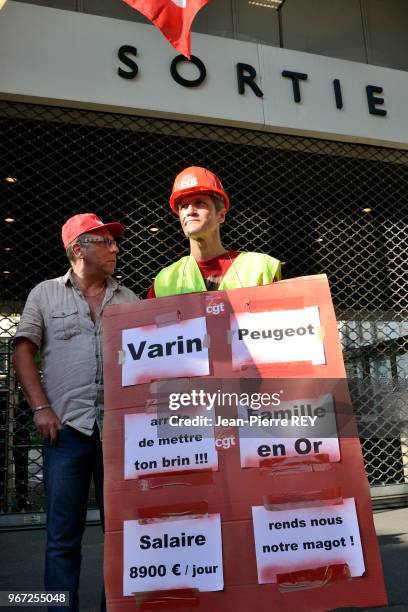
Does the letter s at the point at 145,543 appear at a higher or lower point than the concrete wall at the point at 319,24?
lower

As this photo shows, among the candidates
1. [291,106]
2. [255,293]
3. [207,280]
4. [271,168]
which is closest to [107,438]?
[255,293]

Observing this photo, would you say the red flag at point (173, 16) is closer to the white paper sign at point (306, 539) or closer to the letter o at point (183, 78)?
the letter o at point (183, 78)

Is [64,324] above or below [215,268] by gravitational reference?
below

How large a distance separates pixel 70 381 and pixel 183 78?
3.78m

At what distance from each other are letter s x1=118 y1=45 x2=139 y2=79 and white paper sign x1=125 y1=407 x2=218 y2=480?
4.07 m

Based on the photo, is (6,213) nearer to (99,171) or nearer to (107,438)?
(99,171)

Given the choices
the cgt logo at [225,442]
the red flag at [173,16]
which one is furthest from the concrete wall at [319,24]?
the cgt logo at [225,442]

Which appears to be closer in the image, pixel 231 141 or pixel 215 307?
pixel 215 307

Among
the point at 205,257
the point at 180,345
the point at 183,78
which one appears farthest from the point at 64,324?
the point at 183,78

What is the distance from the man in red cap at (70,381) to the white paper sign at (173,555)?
2.09 feet

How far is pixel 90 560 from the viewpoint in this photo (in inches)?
159

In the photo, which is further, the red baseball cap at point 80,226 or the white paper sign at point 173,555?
the red baseball cap at point 80,226

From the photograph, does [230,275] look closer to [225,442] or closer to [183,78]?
[225,442]

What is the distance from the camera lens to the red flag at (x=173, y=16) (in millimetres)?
4430
